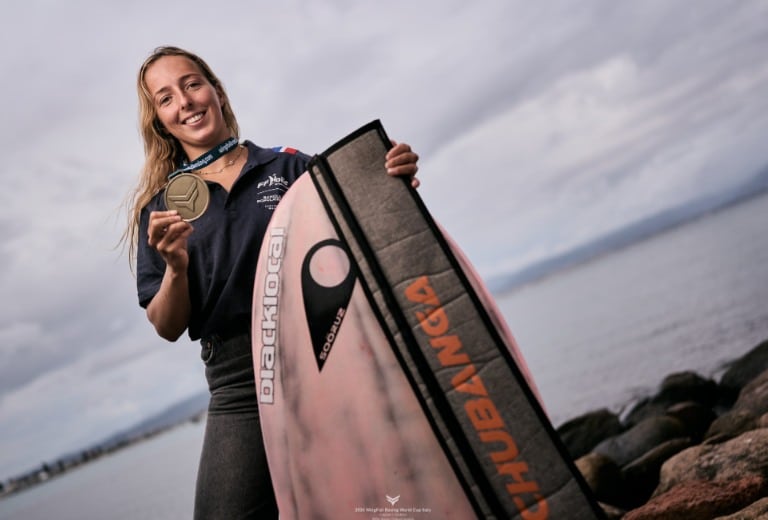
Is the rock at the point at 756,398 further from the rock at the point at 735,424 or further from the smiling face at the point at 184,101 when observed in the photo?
the smiling face at the point at 184,101

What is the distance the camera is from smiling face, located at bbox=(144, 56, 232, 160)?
1695 mm

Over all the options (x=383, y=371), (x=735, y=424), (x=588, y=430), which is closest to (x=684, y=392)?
(x=588, y=430)

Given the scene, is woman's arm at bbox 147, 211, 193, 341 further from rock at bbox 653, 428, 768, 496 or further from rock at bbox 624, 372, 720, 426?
rock at bbox 624, 372, 720, 426

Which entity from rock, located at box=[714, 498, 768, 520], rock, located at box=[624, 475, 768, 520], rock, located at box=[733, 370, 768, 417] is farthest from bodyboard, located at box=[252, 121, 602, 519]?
rock, located at box=[733, 370, 768, 417]

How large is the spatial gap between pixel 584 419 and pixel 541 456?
480cm

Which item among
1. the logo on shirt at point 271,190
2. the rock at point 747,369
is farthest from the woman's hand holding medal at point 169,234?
the rock at point 747,369

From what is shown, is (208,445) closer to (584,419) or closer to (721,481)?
(721,481)

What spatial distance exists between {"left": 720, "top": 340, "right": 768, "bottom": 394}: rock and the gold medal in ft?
18.6

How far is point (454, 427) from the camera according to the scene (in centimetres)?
128

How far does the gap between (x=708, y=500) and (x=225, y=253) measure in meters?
2.09

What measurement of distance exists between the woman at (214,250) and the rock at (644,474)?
115 inches

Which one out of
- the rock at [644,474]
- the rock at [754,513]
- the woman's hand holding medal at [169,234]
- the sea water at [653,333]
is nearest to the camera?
the woman's hand holding medal at [169,234]

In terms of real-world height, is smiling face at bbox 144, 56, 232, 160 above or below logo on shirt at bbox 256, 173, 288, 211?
above

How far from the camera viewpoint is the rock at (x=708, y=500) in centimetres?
232
